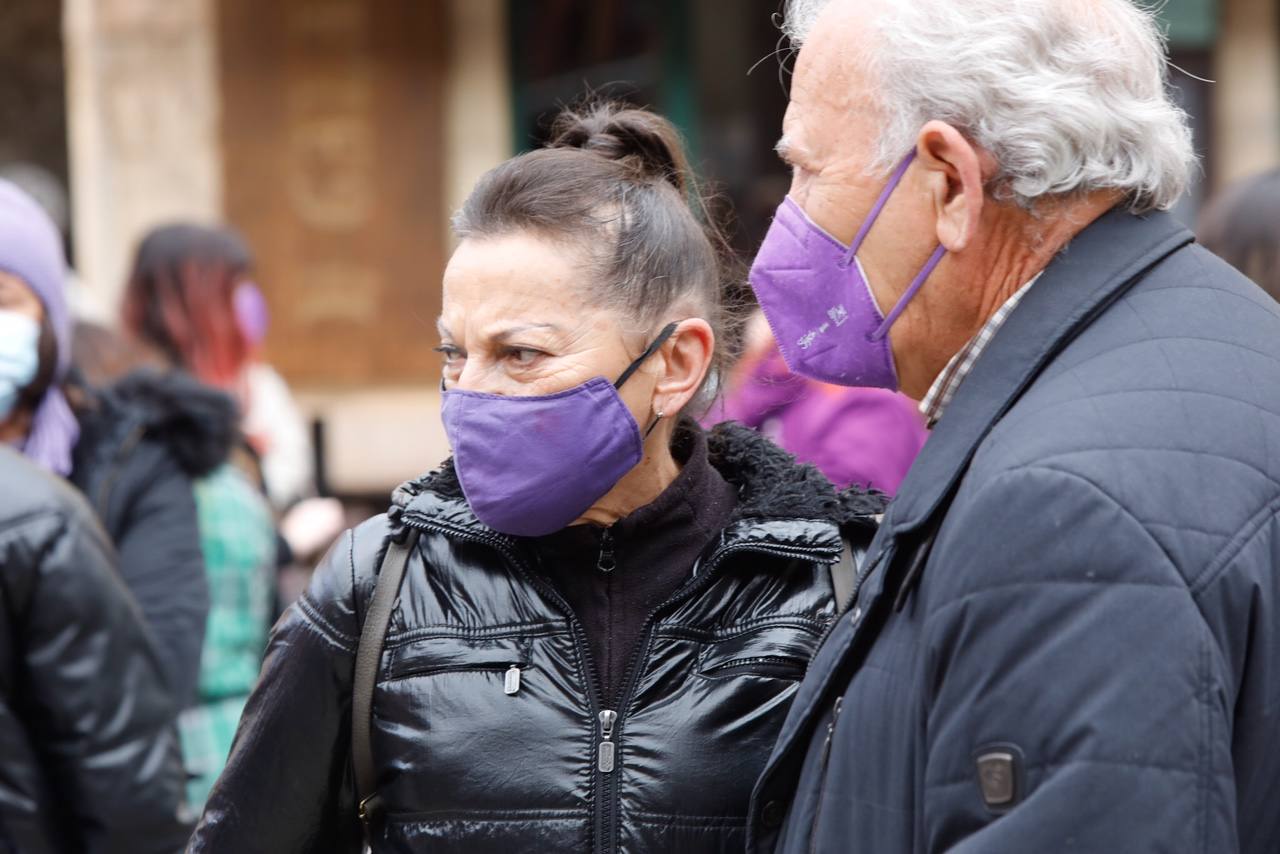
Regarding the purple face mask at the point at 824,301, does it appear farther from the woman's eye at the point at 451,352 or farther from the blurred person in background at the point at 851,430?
the blurred person in background at the point at 851,430

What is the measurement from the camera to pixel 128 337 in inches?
190

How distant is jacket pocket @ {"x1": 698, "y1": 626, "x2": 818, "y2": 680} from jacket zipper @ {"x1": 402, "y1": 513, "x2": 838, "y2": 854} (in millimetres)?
81

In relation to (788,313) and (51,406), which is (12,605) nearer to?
(51,406)

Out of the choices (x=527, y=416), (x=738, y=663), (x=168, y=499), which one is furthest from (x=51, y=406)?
(x=738, y=663)

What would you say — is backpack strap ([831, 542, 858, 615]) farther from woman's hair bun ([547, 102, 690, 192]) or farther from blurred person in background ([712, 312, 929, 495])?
blurred person in background ([712, 312, 929, 495])

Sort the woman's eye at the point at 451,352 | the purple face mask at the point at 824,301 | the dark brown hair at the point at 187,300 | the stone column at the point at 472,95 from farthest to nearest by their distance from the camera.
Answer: the stone column at the point at 472,95 → the dark brown hair at the point at 187,300 → the woman's eye at the point at 451,352 → the purple face mask at the point at 824,301

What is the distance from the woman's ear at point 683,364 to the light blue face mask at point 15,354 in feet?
5.70

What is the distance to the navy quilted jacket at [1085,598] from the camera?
1.33 meters

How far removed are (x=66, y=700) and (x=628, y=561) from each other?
1.10 metres

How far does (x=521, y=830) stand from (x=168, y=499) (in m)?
1.99

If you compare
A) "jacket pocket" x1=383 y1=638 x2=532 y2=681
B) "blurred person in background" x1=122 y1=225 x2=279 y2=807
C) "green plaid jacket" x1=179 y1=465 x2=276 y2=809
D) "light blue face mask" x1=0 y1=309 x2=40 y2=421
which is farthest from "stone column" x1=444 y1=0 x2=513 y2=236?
"jacket pocket" x1=383 y1=638 x2=532 y2=681

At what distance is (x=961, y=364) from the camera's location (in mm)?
1746

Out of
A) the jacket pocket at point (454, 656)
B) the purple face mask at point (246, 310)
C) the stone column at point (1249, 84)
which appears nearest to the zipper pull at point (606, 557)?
the jacket pocket at point (454, 656)

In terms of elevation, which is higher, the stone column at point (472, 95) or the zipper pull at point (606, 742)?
the stone column at point (472, 95)
